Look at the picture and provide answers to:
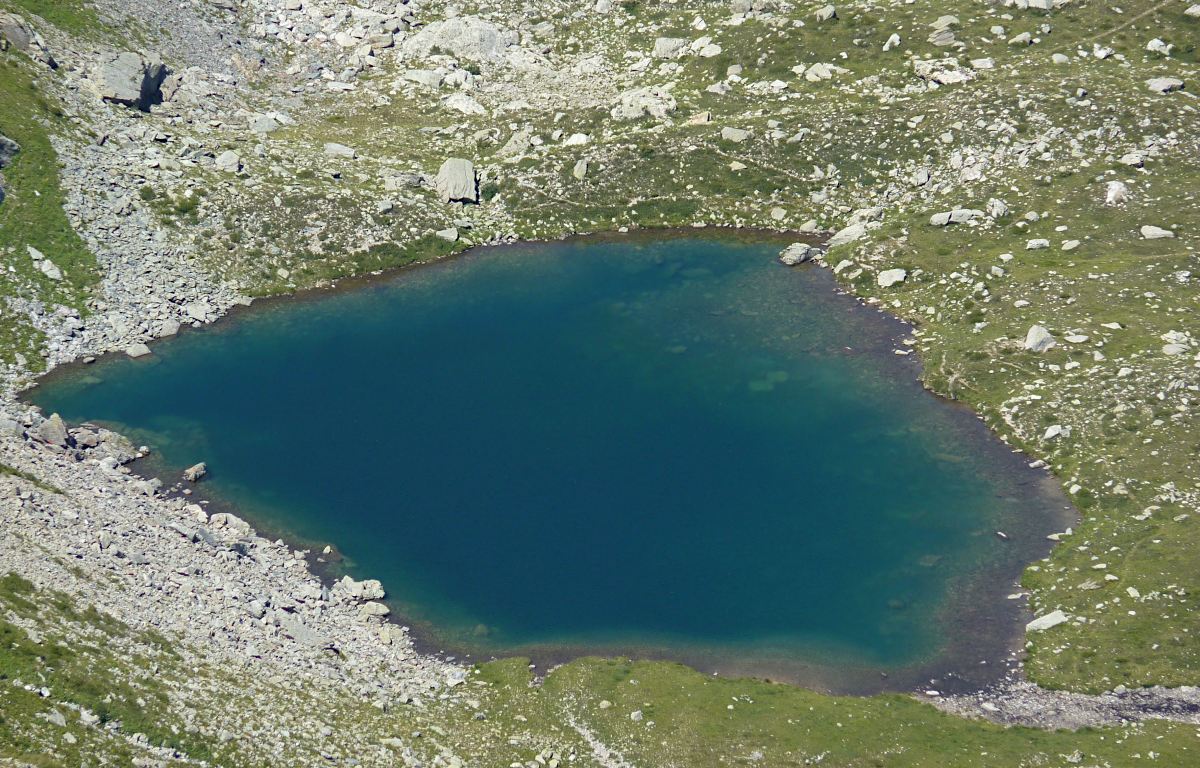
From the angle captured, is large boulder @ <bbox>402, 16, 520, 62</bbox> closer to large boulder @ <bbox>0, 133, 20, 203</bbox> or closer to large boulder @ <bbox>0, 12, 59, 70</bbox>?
large boulder @ <bbox>0, 12, 59, 70</bbox>

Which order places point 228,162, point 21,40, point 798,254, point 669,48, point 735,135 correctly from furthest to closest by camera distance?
point 669,48, point 735,135, point 21,40, point 228,162, point 798,254

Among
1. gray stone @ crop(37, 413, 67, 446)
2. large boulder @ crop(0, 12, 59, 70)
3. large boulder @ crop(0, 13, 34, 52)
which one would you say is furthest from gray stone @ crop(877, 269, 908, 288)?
large boulder @ crop(0, 13, 34, 52)

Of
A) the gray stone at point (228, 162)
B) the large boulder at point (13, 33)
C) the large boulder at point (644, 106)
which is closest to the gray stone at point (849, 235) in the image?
the large boulder at point (644, 106)

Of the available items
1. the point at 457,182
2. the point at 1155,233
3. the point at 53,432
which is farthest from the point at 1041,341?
the point at 53,432

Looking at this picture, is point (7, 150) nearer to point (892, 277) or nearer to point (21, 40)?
point (21, 40)

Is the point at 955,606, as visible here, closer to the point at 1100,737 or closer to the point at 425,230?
the point at 1100,737

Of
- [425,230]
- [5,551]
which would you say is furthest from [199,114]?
[5,551]
